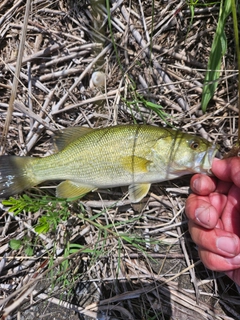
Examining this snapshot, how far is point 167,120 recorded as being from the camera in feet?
11.2

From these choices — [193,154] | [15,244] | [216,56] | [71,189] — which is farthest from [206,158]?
[15,244]

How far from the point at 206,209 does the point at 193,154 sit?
507 mm

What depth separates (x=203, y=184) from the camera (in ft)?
9.78

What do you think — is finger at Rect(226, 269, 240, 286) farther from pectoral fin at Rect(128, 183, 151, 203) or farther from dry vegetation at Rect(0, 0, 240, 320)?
pectoral fin at Rect(128, 183, 151, 203)

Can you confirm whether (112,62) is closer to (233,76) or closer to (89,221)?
(233,76)

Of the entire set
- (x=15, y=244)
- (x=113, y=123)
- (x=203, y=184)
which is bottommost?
(x=15, y=244)

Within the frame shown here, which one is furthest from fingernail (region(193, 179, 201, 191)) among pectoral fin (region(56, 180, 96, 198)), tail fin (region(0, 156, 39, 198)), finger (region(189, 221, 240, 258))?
tail fin (region(0, 156, 39, 198))

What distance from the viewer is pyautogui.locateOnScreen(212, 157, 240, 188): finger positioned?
8.93 ft

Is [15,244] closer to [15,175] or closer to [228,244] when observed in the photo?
[15,175]

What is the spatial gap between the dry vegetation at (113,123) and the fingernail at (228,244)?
28.2 inches

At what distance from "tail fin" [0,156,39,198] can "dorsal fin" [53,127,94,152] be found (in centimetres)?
30

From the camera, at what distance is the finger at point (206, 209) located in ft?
9.07

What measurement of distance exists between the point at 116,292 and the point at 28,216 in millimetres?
1224

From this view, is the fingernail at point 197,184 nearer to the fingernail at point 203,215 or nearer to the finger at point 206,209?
the finger at point 206,209
